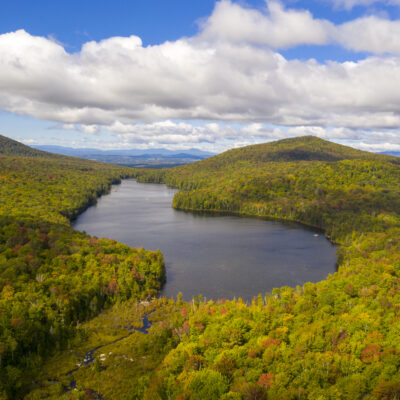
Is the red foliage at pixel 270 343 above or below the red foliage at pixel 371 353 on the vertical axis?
below

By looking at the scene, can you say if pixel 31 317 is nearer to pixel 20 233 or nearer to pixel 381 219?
pixel 20 233

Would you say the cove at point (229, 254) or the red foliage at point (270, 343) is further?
the cove at point (229, 254)

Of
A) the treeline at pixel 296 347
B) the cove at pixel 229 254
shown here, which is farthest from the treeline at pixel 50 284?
the treeline at pixel 296 347

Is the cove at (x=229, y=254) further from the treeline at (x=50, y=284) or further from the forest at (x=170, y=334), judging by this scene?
the treeline at (x=50, y=284)

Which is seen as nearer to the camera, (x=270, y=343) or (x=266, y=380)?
(x=266, y=380)

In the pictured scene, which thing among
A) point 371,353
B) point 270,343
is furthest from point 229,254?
point 371,353

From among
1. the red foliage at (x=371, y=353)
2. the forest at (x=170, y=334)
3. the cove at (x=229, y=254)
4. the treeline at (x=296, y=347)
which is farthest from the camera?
the cove at (x=229, y=254)

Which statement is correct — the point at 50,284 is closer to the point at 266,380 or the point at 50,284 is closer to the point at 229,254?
the point at 266,380

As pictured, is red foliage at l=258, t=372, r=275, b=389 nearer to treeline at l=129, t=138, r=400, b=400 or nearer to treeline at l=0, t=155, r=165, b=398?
treeline at l=129, t=138, r=400, b=400

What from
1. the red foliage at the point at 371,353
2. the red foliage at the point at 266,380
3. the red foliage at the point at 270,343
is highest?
the red foliage at the point at 371,353
